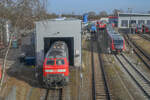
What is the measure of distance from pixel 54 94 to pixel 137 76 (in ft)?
23.9

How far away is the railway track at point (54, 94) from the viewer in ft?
39.8

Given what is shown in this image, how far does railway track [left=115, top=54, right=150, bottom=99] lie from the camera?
1335cm

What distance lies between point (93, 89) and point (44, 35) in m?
6.79

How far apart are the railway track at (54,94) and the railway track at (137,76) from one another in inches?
217

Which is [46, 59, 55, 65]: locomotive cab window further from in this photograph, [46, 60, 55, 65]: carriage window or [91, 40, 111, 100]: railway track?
[91, 40, 111, 100]: railway track

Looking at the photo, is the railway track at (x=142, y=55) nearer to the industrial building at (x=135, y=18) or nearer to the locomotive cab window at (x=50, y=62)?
the locomotive cab window at (x=50, y=62)

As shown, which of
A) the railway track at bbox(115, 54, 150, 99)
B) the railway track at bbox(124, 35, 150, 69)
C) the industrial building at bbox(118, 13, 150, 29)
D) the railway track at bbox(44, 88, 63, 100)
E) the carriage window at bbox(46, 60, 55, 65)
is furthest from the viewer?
the industrial building at bbox(118, 13, 150, 29)

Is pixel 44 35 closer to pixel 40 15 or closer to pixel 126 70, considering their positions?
pixel 126 70

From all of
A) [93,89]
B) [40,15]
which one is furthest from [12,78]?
[40,15]

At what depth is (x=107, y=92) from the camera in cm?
1261

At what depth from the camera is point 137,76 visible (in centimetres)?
1591

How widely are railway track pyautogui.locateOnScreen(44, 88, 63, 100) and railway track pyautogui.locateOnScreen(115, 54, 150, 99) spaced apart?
5.50m

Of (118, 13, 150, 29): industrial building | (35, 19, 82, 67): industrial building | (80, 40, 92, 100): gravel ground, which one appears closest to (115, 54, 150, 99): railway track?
(80, 40, 92, 100): gravel ground

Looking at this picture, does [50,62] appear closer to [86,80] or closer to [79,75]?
[86,80]
